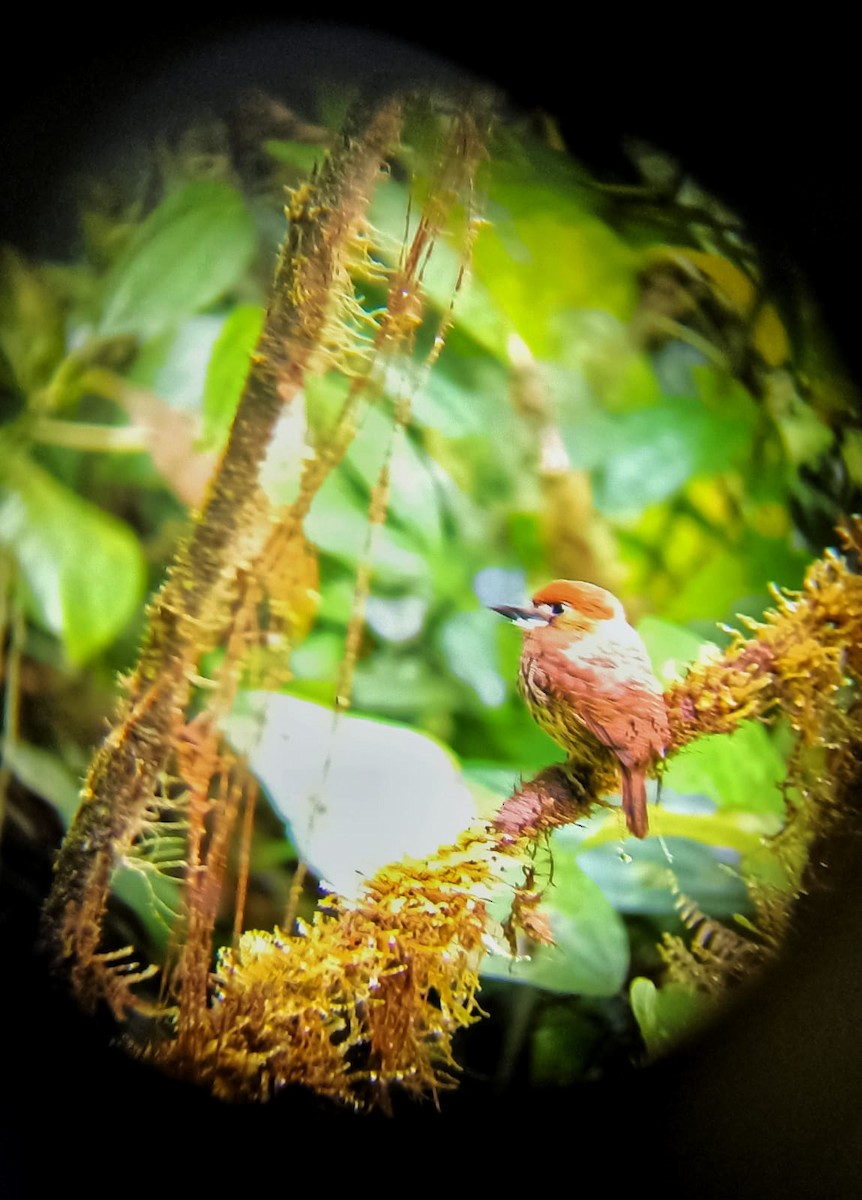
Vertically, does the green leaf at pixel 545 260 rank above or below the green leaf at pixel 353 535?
above

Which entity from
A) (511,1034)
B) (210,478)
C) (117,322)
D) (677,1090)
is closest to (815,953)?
(677,1090)

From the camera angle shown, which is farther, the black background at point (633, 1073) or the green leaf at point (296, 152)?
the black background at point (633, 1073)

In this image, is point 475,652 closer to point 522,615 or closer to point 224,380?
point 522,615

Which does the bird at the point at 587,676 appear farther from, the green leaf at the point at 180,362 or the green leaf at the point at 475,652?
the green leaf at the point at 180,362

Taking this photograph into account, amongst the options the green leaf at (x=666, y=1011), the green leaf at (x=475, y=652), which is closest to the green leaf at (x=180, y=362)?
the green leaf at (x=475, y=652)

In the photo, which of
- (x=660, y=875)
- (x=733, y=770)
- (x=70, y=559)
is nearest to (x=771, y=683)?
(x=733, y=770)
